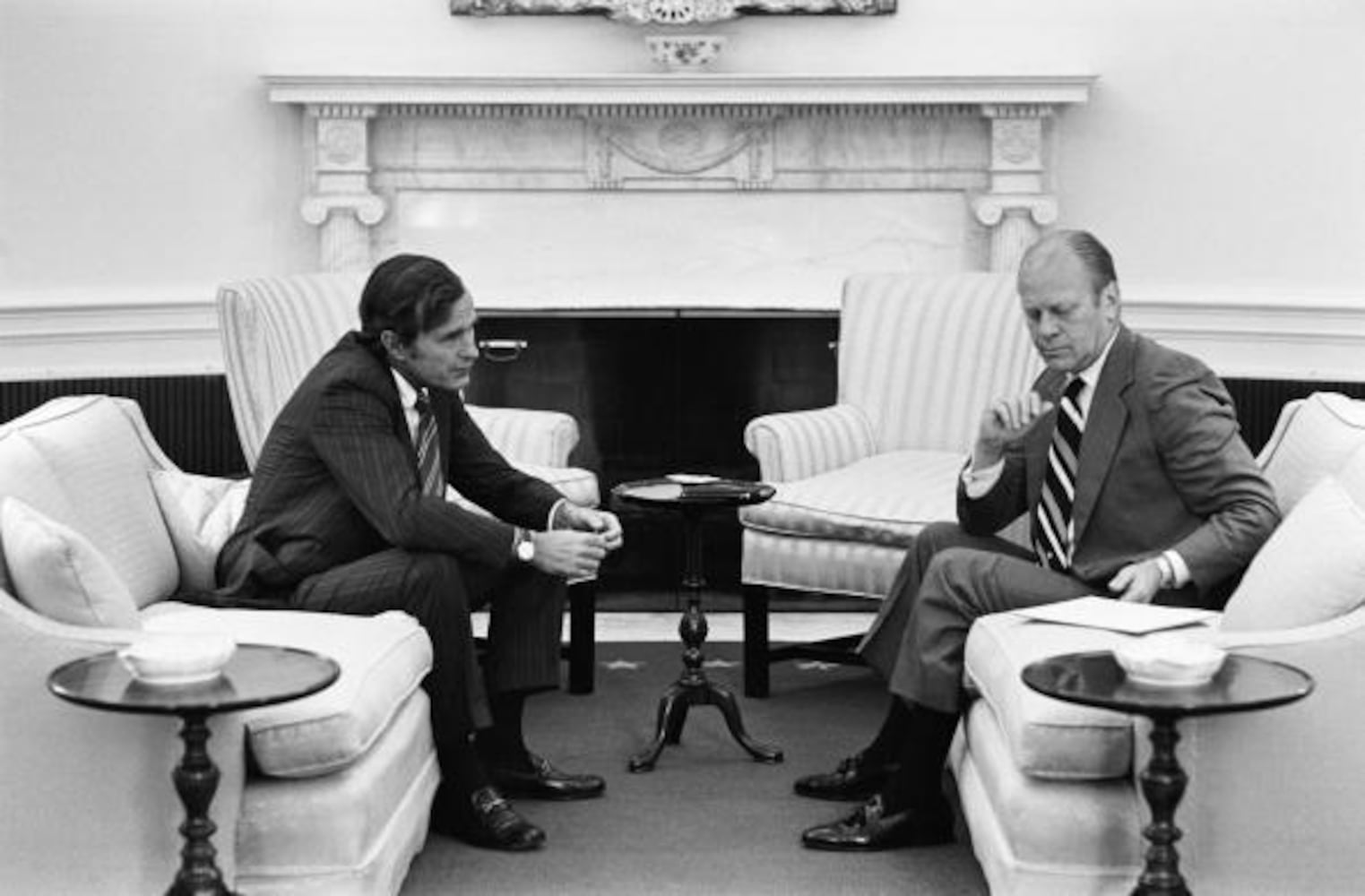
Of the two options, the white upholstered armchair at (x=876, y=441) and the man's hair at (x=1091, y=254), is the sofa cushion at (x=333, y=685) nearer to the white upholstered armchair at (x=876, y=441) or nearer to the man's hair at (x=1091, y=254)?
the man's hair at (x=1091, y=254)

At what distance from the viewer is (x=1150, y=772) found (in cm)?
366

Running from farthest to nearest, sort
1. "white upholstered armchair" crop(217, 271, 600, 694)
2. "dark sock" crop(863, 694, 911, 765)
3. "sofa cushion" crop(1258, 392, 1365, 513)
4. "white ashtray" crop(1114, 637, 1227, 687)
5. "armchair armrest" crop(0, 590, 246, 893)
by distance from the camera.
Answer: "white upholstered armchair" crop(217, 271, 600, 694)
"dark sock" crop(863, 694, 911, 765)
"sofa cushion" crop(1258, 392, 1365, 513)
"armchair armrest" crop(0, 590, 246, 893)
"white ashtray" crop(1114, 637, 1227, 687)

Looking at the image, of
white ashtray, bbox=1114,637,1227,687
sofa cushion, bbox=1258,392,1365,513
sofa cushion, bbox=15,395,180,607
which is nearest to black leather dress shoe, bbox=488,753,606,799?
sofa cushion, bbox=15,395,180,607

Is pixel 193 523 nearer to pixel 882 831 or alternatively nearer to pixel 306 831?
pixel 306 831

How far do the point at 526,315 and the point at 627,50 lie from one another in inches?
44.0

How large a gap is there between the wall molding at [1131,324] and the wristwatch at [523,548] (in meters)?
3.16

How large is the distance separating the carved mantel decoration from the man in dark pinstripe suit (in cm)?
319

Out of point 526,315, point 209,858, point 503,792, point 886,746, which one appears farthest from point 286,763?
point 526,315

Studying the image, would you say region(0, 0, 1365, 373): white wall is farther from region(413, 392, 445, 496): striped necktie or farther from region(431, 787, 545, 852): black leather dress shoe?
region(431, 787, 545, 852): black leather dress shoe

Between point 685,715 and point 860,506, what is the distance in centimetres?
77

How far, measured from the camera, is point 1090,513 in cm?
468

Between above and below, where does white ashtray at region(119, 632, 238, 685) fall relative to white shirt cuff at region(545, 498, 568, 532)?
above

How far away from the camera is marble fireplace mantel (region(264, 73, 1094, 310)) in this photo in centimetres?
799

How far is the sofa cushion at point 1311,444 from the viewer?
4543 mm
